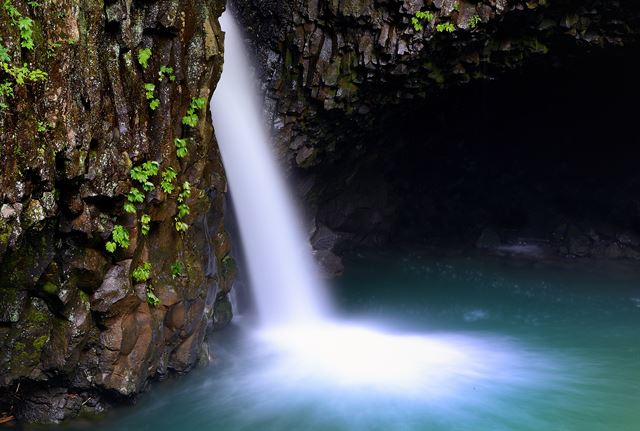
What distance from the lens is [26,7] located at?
16.3 feet

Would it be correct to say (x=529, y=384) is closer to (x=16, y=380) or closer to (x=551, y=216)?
(x=16, y=380)

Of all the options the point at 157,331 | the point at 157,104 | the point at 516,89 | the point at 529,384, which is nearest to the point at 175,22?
the point at 157,104

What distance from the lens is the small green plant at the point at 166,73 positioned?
6.03m

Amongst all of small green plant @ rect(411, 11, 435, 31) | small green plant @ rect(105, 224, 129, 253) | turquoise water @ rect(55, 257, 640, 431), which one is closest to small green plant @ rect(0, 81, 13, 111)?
small green plant @ rect(105, 224, 129, 253)

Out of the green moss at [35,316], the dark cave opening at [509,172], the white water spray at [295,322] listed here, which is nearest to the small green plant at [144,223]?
the green moss at [35,316]

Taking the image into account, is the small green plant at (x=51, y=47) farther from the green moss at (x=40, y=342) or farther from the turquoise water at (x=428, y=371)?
the turquoise water at (x=428, y=371)

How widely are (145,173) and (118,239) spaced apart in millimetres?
753

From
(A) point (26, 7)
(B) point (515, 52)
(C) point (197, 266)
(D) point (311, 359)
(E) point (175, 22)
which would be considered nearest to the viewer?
(A) point (26, 7)

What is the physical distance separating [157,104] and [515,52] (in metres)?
7.12

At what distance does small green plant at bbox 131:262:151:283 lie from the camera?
6.16m

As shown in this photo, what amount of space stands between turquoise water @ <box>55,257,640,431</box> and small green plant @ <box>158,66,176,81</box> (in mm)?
3902

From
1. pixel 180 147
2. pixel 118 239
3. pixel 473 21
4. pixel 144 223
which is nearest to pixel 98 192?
pixel 118 239

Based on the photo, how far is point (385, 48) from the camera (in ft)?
31.5

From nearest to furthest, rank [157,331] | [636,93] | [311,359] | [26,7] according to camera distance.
Result: [26,7] → [157,331] → [311,359] → [636,93]
